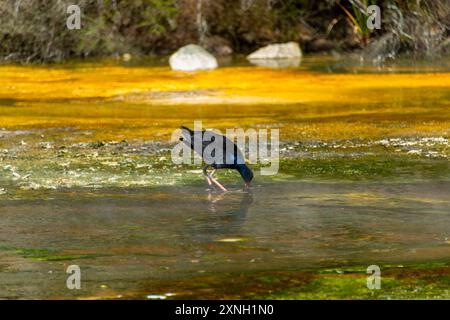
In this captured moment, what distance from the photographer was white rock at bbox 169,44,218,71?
28.1m

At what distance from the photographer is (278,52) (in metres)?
31.6

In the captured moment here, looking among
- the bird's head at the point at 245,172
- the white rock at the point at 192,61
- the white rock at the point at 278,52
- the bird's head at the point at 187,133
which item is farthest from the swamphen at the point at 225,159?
the white rock at the point at 278,52

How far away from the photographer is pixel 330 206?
432 inches

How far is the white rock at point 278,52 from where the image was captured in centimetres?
3148

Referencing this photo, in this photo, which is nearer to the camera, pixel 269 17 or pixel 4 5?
pixel 4 5

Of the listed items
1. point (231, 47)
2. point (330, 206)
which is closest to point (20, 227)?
point (330, 206)

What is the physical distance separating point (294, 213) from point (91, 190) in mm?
2394

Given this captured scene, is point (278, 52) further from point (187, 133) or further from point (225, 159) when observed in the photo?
point (225, 159)

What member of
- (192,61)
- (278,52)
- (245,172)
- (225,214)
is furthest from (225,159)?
(278,52)

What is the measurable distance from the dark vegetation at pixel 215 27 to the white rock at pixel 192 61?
3.53 metres

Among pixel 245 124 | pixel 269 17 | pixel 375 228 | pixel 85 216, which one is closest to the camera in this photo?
pixel 375 228

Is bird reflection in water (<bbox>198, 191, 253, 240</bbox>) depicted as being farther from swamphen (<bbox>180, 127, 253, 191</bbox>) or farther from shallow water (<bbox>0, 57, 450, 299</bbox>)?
swamphen (<bbox>180, 127, 253, 191</bbox>)

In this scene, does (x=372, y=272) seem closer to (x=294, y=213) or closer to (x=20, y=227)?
(x=294, y=213)
